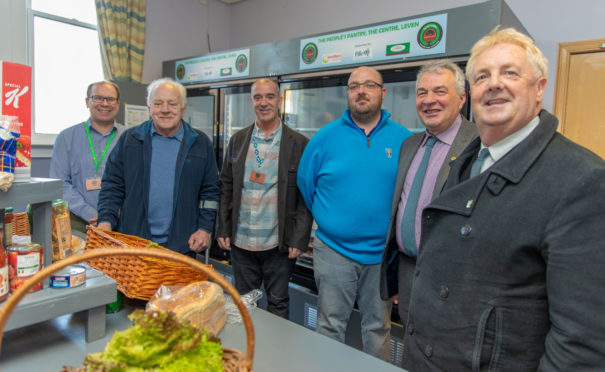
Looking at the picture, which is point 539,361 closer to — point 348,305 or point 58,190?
point 348,305

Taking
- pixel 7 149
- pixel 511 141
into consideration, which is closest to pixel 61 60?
pixel 7 149

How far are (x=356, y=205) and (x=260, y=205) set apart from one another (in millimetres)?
655

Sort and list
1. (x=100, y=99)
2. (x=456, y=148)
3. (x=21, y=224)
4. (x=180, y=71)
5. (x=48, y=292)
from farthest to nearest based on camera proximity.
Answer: (x=180, y=71) → (x=100, y=99) → (x=456, y=148) → (x=21, y=224) → (x=48, y=292)

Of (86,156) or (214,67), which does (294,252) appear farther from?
(214,67)

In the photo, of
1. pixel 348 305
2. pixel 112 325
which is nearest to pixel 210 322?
pixel 112 325

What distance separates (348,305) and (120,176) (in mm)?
1373

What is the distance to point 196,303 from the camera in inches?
40.7

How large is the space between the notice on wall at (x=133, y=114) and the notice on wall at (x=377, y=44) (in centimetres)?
194

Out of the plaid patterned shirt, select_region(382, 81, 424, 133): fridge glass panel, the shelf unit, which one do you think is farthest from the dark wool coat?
select_region(382, 81, 424, 133): fridge glass panel

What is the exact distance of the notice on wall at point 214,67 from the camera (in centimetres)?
337

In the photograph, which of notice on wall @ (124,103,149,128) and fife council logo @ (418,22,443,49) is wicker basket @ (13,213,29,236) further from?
notice on wall @ (124,103,149,128)

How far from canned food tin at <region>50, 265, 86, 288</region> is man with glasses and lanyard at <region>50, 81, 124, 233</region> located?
1.49m

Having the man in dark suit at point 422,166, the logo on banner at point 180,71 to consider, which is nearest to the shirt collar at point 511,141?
the man in dark suit at point 422,166

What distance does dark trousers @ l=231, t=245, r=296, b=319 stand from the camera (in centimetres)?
236
